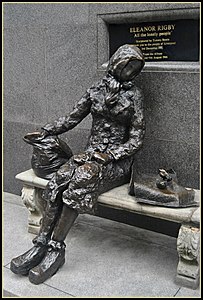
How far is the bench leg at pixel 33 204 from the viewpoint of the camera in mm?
4902

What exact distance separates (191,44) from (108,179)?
1.62 meters

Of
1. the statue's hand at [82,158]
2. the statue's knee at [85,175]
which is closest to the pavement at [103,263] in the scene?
the statue's knee at [85,175]

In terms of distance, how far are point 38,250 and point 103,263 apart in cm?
69

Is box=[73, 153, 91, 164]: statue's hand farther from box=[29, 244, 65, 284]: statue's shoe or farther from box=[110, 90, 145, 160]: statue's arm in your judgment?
box=[29, 244, 65, 284]: statue's shoe

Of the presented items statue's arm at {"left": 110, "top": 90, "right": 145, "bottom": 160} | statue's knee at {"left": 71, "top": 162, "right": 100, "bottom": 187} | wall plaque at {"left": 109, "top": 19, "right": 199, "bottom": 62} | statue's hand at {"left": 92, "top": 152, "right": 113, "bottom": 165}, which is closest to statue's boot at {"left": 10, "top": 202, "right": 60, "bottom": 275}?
statue's knee at {"left": 71, "top": 162, "right": 100, "bottom": 187}

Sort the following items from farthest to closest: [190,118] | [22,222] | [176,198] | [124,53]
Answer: [22,222]
[190,118]
[124,53]
[176,198]

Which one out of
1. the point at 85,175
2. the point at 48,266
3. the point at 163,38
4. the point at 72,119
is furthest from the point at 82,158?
the point at 163,38

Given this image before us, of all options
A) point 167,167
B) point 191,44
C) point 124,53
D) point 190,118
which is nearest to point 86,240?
point 167,167

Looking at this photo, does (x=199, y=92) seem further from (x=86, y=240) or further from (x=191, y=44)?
(x=86, y=240)

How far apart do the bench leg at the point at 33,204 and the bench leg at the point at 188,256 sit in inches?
68.2

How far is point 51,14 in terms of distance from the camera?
17.7ft

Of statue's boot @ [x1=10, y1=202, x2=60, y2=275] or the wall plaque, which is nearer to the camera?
statue's boot @ [x1=10, y1=202, x2=60, y2=275]

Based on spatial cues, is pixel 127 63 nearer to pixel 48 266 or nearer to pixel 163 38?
pixel 163 38

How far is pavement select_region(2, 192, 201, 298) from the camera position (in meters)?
3.93
